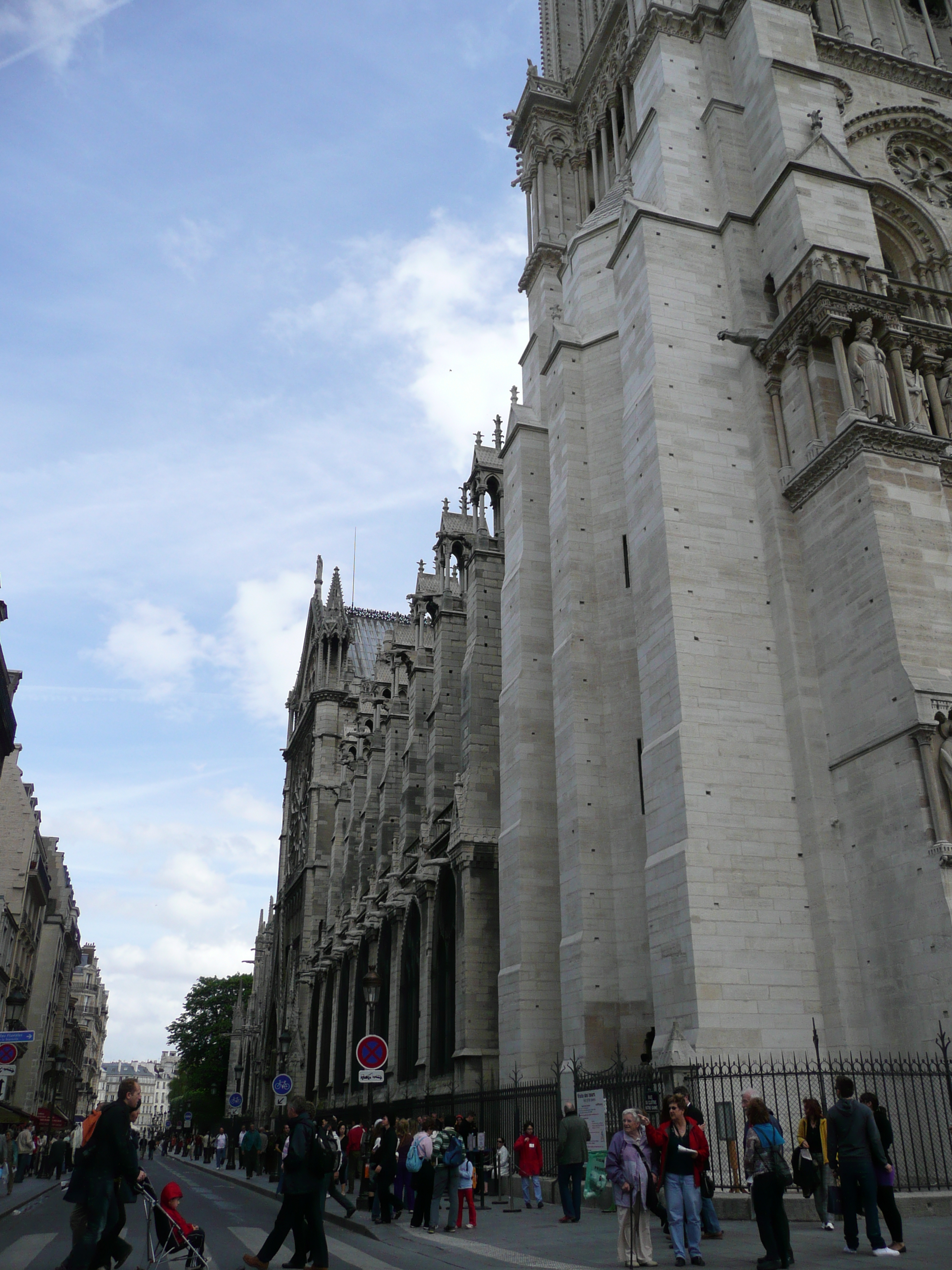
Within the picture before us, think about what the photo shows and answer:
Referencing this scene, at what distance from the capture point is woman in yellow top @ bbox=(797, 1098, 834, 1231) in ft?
37.1

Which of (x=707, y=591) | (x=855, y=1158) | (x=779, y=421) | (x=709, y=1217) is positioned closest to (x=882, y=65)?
(x=779, y=421)

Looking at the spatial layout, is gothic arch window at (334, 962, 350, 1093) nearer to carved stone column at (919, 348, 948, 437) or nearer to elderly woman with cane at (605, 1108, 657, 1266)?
carved stone column at (919, 348, 948, 437)

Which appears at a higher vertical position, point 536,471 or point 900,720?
point 536,471

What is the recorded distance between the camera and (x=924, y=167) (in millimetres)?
27297

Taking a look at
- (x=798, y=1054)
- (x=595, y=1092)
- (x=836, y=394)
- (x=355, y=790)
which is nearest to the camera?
(x=595, y=1092)

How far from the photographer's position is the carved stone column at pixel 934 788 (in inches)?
584

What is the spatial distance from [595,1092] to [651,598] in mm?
8910

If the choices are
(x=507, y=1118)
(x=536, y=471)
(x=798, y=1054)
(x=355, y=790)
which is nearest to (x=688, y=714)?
(x=798, y=1054)

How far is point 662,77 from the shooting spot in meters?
25.2

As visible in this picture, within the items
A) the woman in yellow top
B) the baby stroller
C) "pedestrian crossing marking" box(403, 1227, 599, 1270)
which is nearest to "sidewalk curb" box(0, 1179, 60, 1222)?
"pedestrian crossing marking" box(403, 1227, 599, 1270)

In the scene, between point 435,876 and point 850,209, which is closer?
point 850,209

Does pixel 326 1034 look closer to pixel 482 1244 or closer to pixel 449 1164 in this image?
pixel 449 1164

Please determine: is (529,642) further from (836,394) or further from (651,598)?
(836,394)

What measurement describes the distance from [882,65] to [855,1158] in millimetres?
28040
